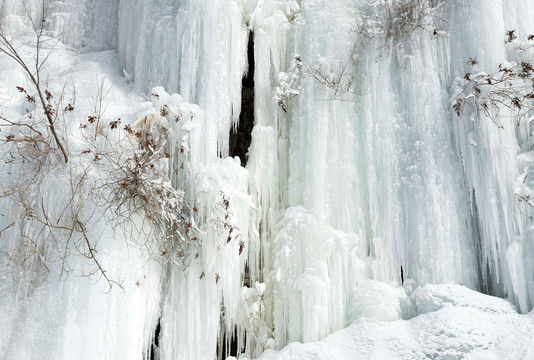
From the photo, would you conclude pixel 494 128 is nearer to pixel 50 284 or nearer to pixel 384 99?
pixel 384 99

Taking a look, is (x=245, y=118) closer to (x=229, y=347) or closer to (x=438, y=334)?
(x=229, y=347)

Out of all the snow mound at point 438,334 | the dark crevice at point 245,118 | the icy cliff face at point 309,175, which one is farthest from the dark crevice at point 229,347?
the dark crevice at point 245,118

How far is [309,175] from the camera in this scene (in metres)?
5.16

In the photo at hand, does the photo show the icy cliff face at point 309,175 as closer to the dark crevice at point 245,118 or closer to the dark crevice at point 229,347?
the dark crevice at point 229,347

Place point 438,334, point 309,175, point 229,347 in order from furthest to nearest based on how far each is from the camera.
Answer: point 309,175 → point 229,347 → point 438,334

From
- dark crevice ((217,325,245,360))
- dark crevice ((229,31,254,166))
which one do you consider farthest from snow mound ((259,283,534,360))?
dark crevice ((229,31,254,166))

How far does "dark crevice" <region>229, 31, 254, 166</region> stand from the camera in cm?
576

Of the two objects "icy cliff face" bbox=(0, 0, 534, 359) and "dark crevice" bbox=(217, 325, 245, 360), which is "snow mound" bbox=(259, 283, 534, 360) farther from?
"dark crevice" bbox=(217, 325, 245, 360)

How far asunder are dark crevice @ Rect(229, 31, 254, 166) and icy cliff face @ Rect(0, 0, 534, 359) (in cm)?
30

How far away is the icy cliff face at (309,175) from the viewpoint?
4543 millimetres

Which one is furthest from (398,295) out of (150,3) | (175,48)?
(150,3)

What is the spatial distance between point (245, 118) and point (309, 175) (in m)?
1.22

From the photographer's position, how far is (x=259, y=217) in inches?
203

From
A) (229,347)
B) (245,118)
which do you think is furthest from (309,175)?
(229,347)
